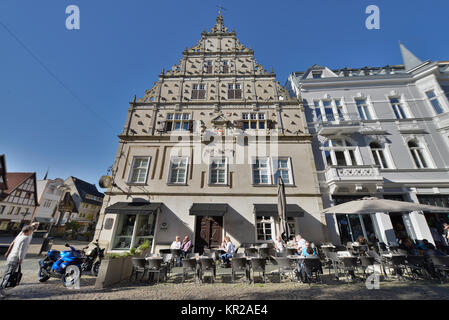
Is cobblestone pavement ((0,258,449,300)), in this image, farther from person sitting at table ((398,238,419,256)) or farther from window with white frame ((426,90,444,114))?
window with white frame ((426,90,444,114))

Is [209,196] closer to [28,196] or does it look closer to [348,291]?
[348,291]

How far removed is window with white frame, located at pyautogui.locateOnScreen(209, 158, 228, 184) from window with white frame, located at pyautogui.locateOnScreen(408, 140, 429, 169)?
1419 centimetres

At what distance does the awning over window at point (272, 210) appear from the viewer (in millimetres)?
10245

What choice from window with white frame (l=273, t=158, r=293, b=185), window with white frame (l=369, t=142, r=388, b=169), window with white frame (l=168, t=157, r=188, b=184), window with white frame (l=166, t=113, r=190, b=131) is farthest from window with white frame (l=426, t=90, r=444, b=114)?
window with white frame (l=168, t=157, r=188, b=184)

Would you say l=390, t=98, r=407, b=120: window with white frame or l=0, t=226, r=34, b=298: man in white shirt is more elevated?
l=390, t=98, r=407, b=120: window with white frame

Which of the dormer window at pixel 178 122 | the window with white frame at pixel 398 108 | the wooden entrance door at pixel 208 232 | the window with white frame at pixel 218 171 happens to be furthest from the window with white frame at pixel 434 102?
the dormer window at pixel 178 122

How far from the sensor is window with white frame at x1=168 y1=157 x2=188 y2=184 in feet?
40.7

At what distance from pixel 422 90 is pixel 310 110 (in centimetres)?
953

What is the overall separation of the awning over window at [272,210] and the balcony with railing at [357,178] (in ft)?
10.5

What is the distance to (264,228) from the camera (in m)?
11.1

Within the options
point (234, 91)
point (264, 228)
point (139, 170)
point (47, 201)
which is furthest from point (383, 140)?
point (47, 201)

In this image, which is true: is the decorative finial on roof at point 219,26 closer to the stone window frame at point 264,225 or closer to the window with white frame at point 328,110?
the window with white frame at point 328,110

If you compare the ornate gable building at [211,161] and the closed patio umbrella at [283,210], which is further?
the ornate gable building at [211,161]

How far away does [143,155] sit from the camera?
13023mm
